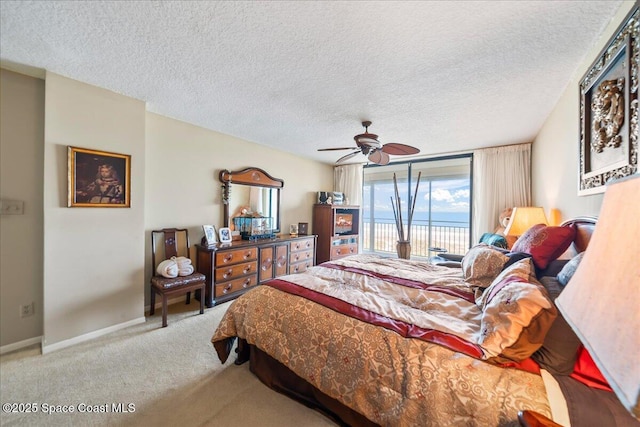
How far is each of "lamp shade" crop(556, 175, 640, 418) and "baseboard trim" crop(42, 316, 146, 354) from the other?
11.2 feet

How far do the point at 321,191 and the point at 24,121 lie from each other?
428cm

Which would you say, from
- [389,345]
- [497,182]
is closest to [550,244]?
[389,345]

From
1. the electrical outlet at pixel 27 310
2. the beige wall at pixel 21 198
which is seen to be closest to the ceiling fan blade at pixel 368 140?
the beige wall at pixel 21 198

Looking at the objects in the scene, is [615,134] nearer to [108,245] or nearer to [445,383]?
[445,383]

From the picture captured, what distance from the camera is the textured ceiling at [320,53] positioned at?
1348 millimetres

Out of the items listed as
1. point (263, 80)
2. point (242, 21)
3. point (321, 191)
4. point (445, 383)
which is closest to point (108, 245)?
point (263, 80)

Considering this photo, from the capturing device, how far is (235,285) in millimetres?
3277

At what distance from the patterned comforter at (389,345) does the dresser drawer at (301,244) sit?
2132mm

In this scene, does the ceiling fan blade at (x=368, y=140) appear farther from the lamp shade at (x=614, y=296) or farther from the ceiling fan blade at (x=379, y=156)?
the lamp shade at (x=614, y=296)

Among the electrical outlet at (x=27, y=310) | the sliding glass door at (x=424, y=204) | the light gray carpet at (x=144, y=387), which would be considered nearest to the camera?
the light gray carpet at (x=144, y=387)

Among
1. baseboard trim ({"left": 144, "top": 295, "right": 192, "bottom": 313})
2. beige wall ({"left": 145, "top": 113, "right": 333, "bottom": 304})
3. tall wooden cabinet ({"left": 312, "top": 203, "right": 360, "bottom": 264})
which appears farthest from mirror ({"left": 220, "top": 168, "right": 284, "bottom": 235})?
baseboard trim ({"left": 144, "top": 295, "right": 192, "bottom": 313})

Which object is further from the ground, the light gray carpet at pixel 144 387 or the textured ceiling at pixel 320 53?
the textured ceiling at pixel 320 53

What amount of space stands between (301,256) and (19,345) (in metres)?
3.26

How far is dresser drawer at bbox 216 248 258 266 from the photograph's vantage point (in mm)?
3088
